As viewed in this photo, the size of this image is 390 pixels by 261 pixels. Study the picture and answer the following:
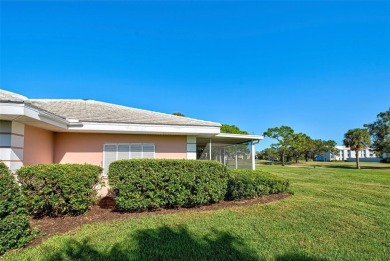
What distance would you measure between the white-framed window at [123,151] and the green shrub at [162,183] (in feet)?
8.72

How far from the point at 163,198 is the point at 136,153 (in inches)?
123

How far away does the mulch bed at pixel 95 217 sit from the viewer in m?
4.57

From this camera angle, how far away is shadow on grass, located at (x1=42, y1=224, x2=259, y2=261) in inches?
130

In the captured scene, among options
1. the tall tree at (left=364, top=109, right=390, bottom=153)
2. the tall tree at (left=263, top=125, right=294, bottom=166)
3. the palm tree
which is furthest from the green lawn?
the tall tree at (left=263, top=125, right=294, bottom=166)

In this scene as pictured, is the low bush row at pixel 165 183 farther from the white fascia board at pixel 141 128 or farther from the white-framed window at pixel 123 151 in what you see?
the white-framed window at pixel 123 151

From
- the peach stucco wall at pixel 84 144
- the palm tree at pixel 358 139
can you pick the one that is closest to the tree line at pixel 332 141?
the palm tree at pixel 358 139

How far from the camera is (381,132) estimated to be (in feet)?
127

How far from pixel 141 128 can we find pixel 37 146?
3205 millimetres

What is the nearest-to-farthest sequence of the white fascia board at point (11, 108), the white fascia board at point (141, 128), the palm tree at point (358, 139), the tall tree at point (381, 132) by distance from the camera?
the white fascia board at point (11, 108), the white fascia board at point (141, 128), the palm tree at point (358, 139), the tall tree at point (381, 132)

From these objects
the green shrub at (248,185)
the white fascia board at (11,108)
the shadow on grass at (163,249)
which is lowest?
the shadow on grass at (163,249)

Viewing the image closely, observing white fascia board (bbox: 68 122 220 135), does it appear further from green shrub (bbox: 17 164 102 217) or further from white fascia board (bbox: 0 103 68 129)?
green shrub (bbox: 17 164 102 217)

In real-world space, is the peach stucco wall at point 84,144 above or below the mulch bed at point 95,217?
above

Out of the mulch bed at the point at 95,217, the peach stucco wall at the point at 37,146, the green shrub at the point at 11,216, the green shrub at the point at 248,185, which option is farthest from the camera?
the green shrub at the point at 248,185

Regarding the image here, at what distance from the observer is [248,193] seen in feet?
23.5
